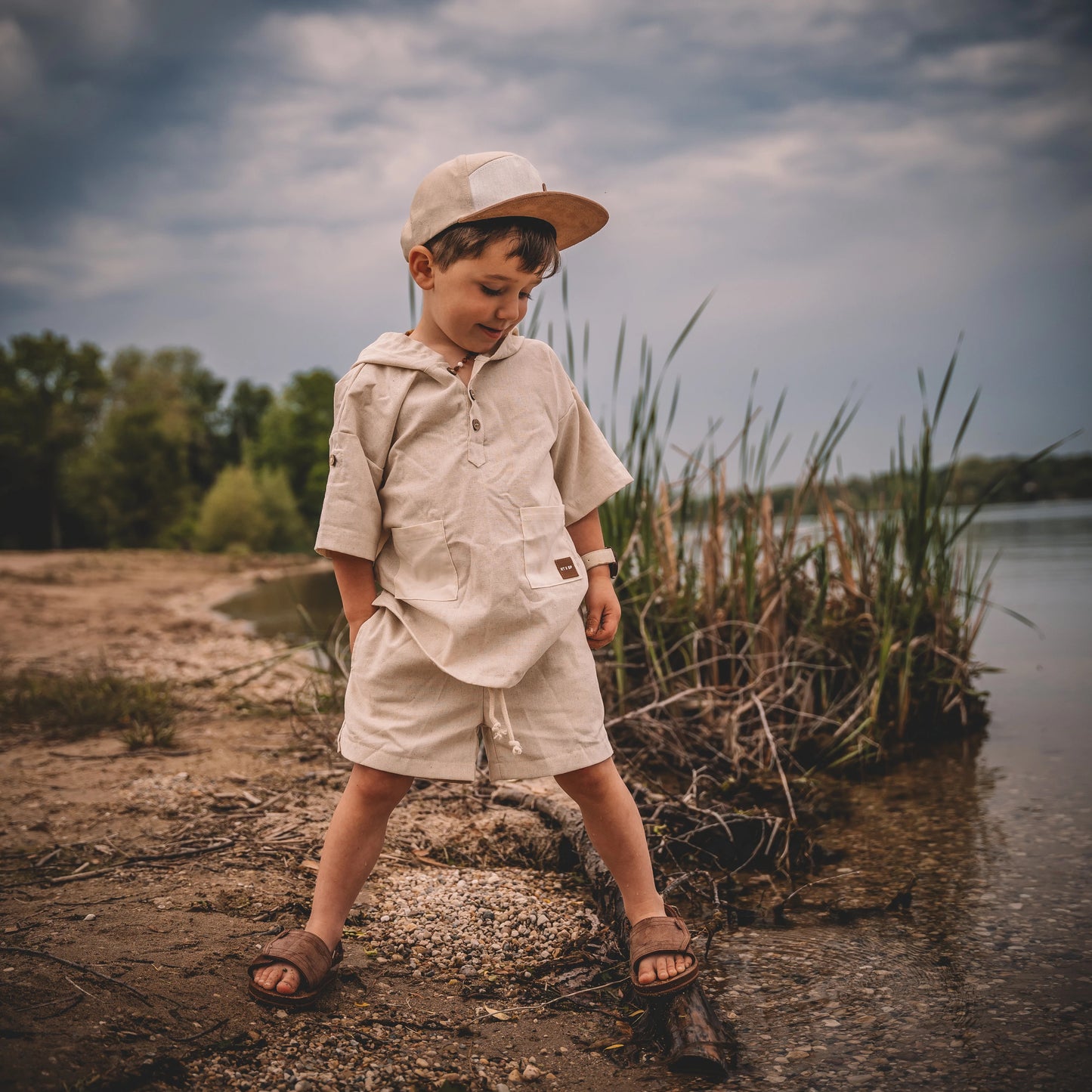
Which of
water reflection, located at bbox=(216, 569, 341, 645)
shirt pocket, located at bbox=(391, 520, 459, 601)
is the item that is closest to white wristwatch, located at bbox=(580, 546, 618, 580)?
shirt pocket, located at bbox=(391, 520, 459, 601)

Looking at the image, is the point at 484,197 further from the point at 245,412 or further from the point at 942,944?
the point at 245,412

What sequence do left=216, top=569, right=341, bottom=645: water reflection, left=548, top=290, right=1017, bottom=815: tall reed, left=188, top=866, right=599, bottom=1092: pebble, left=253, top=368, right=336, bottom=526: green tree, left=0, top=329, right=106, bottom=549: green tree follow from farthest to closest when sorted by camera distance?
left=253, top=368, right=336, bottom=526: green tree, left=0, top=329, right=106, bottom=549: green tree, left=216, top=569, right=341, bottom=645: water reflection, left=548, top=290, right=1017, bottom=815: tall reed, left=188, top=866, right=599, bottom=1092: pebble

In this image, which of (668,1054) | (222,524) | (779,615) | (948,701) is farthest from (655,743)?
(222,524)

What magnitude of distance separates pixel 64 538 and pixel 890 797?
35028 millimetres

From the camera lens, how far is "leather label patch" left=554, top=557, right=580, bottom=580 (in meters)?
1.81

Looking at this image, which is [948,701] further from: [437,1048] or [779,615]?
[437,1048]

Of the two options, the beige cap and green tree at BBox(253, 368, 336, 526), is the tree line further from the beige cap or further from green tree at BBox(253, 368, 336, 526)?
the beige cap

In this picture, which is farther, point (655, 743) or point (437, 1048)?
point (655, 743)

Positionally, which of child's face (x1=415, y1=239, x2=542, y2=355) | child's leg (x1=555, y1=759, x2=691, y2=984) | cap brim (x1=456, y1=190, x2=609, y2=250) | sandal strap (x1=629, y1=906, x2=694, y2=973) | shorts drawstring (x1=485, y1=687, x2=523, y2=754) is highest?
cap brim (x1=456, y1=190, x2=609, y2=250)

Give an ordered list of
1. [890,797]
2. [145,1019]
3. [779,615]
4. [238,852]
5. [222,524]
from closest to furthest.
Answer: [145,1019]
[238,852]
[890,797]
[779,615]
[222,524]

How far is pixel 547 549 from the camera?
1793 millimetres

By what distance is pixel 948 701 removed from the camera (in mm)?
3857

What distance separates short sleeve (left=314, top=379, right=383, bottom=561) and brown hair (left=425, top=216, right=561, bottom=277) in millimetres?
333

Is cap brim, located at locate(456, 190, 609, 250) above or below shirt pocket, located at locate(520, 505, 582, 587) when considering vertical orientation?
above
